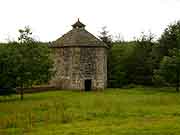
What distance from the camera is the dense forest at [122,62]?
123ft

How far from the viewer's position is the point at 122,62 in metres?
60.5

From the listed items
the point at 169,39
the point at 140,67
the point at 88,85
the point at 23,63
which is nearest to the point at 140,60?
the point at 140,67

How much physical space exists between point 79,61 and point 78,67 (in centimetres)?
85

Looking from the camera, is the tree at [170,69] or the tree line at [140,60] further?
the tree line at [140,60]

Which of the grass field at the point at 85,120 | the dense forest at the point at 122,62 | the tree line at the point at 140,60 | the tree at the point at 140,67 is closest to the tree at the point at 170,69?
the dense forest at the point at 122,62

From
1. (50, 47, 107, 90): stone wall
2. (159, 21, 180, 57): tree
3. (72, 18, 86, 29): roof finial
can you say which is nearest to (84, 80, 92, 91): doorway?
(50, 47, 107, 90): stone wall

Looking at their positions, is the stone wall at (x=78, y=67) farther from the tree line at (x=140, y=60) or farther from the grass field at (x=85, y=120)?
the grass field at (x=85, y=120)

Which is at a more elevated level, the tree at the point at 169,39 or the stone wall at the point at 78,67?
the tree at the point at 169,39

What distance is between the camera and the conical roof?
51.8 metres

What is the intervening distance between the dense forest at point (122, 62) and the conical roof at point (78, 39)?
306cm

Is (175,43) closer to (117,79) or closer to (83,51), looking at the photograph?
(117,79)

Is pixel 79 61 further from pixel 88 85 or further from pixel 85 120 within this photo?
pixel 85 120

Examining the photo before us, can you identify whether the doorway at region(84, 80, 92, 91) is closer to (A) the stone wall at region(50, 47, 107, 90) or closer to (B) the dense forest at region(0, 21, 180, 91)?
(A) the stone wall at region(50, 47, 107, 90)

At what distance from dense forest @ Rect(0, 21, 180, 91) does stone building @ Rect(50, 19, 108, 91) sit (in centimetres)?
352
